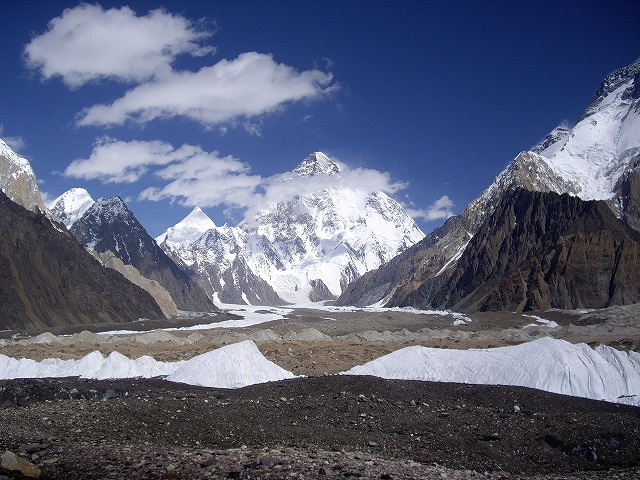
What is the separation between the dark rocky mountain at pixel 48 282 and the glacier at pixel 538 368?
80.4 m

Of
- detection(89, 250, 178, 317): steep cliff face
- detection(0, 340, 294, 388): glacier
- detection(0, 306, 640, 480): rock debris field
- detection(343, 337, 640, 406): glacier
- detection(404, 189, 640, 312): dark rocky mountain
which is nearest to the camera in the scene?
detection(0, 306, 640, 480): rock debris field

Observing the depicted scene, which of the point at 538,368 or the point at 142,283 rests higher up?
the point at 142,283

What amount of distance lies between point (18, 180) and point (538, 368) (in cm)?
16342

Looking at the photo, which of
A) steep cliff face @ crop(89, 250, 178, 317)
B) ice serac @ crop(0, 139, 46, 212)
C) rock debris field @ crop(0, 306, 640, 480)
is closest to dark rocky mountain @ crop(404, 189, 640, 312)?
steep cliff face @ crop(89, 250, 178, 317)

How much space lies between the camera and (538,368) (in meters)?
26.1

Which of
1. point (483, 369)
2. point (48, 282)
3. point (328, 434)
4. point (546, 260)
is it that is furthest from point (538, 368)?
point (546, 260)

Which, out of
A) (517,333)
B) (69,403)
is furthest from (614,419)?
(517,333)

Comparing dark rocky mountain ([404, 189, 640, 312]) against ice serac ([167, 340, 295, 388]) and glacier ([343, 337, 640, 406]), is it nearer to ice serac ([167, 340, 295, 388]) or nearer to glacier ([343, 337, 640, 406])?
glacier ([343, 337, 640, 406])

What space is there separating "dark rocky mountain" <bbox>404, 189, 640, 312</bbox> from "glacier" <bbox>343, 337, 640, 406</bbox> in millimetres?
96445

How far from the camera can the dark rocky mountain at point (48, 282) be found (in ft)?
315

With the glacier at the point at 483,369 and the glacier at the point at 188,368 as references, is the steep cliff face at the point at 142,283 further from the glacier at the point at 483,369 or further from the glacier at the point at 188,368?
the glacier at the point at 483,369

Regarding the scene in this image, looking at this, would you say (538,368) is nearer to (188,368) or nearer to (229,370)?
(229,370)

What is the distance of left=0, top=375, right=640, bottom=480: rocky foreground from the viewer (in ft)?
37.9

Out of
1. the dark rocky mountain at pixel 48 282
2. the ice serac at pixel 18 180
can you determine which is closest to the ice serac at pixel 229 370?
the dark rocky mountain at pixel 48 282
